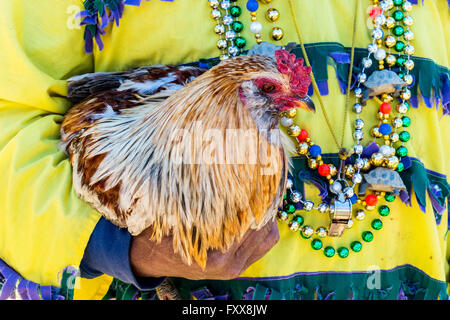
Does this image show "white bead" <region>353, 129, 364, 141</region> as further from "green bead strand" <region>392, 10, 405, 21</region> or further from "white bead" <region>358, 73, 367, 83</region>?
"green bead strand" <region>392, 10, 405, 21</region>

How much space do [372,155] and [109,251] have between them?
68 cm

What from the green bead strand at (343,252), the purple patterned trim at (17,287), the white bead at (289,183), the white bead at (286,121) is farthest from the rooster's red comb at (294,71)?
the purple patterned trim at (17,287)

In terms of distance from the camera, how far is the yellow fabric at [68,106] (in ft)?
2.85

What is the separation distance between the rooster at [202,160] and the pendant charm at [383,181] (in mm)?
258

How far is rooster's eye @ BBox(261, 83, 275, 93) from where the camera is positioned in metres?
0.86

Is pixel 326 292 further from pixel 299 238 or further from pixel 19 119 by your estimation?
pixel 19 119

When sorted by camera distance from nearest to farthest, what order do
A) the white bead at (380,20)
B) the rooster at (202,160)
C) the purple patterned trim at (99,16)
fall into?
the rooster at (202,160) → the purple patterned trim at (99,16) → the white bead at (380,20)

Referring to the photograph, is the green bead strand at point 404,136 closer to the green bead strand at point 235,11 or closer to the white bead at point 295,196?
the white bead at point 295,196

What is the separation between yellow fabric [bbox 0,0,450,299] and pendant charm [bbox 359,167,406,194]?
9 cm

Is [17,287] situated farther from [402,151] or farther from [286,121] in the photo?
[402,151]

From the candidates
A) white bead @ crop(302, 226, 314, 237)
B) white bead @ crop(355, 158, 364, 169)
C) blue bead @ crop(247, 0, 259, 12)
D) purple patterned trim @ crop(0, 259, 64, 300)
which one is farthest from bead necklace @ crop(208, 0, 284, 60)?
purple patterned trim @ crop(0, 259, 64, 300)

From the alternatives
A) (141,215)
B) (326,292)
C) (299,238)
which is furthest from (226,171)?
(326,292)

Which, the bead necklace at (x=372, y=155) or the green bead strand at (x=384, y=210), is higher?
the bead necklace at (x=372, y=155)

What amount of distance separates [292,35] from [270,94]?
0.78 ft
